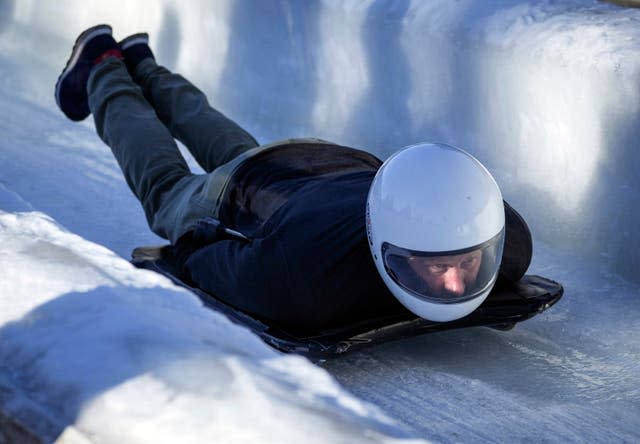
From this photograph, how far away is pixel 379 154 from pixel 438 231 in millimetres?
1724

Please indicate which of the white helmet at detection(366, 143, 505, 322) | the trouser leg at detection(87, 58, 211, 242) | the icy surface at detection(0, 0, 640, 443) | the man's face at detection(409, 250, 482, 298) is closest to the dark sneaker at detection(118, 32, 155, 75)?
the trouser leg at detection(87, 58, 211, 242)

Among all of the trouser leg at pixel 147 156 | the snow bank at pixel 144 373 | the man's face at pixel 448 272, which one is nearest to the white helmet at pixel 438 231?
the man's face at pixel 448 272

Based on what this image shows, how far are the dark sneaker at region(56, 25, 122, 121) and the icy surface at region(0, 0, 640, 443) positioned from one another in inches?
9.8

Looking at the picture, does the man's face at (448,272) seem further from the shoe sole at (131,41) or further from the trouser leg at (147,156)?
the shoe sole at (131,41)

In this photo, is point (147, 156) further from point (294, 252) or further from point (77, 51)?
point (294, 252)

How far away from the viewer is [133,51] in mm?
3479

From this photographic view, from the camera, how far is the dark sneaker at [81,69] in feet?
11.0

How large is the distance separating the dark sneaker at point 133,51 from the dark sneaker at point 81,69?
58mm

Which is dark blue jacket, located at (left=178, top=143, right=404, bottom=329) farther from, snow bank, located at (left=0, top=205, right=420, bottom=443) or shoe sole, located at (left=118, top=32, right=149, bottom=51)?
shoe sole, located at (left=118, top=32, right=149, bottom=51)

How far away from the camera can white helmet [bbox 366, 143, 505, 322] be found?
6.81ft

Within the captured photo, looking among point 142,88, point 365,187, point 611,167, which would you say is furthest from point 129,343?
point 142,88

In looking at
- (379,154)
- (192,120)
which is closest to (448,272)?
(192,120)

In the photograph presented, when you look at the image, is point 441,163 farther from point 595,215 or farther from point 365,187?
Answer: point 595,215

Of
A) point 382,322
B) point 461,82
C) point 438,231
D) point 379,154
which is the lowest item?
point 382,322
